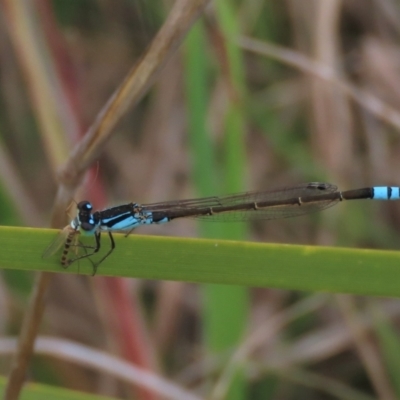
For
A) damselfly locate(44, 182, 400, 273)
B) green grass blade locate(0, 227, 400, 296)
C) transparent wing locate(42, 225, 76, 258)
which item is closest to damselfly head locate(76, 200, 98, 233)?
damselfly locate(44, 182, 400, 273)

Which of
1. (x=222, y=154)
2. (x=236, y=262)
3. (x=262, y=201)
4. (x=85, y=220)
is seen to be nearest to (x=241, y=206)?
(x=262, y=201)

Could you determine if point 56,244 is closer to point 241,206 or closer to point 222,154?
point 241,206

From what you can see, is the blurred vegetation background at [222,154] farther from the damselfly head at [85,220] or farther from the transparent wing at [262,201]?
the damselfly head at [85,220]

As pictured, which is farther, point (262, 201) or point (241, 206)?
point (262, 201)

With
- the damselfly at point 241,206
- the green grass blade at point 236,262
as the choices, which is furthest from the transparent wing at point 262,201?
the green grass blade at point 236,262

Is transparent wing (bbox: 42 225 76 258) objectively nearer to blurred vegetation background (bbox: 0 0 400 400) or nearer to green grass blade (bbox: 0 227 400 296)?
green grass blade (bbox: 0 227 400 296)
